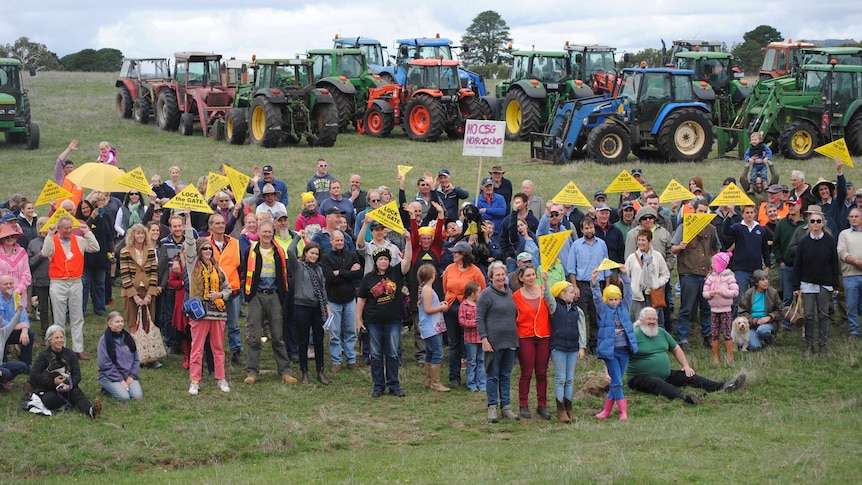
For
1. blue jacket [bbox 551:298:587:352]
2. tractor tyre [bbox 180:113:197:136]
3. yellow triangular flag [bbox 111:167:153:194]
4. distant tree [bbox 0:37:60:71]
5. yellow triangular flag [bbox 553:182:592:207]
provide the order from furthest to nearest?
distant tree [bbox 0:37:60:71], tractor tyre [bbox 180:113:197:136], yellow triangular flag [bbox 111:167:153:194], yellow triangular flag [bbox 553:182:592:207], blue jacket [bbox 551:298:587:352]

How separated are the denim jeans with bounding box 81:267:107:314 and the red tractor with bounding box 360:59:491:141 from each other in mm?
15755

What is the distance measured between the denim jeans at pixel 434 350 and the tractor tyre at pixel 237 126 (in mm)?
17578

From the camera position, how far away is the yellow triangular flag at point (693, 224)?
12.4 m

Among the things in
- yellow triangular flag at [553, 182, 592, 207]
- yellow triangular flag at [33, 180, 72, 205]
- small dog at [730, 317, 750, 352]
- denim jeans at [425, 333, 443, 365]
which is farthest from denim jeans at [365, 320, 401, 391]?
yellow triangular flag at [33, 180, 72, 205]

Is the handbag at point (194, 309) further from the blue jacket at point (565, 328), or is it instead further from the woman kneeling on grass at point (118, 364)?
the blue jacket at point (565, 328)

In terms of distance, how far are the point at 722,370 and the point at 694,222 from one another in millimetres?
1730

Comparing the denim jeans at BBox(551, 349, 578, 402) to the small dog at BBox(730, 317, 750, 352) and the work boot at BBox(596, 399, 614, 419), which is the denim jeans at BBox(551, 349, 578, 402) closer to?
the work boot at BBox(596, 399, 614, 419)

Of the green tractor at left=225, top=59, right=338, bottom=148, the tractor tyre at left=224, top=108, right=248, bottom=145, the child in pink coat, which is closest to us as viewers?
the child in pink coat

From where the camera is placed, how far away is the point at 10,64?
2867 cm

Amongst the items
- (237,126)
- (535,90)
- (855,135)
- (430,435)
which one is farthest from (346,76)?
(430,435)

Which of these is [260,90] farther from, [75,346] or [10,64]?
[75,346]

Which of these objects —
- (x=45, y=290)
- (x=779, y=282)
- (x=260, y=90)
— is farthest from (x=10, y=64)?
(x=779, y=282)

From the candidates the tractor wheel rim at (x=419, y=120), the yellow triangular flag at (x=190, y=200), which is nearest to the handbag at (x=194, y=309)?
the yellow triangular flag at (x=190, y=200)

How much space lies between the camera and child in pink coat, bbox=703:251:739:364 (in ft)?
40.0
